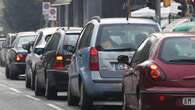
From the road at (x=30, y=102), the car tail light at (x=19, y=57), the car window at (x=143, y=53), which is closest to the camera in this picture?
the car window at (x=143, y=53)

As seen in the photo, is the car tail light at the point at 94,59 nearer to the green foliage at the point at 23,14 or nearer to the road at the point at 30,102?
the road at the point at 30,102

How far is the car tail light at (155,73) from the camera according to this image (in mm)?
11148

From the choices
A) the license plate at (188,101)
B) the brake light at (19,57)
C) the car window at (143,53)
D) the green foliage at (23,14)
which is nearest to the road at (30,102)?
the car window at (143,53)

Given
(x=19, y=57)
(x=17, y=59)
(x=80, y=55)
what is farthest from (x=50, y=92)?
(x=17, y=59)

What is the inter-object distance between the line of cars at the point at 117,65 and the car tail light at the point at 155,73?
0.04 ft

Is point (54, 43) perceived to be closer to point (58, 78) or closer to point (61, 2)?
point (58, 78)

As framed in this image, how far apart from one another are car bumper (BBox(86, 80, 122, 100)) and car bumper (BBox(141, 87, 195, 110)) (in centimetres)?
355

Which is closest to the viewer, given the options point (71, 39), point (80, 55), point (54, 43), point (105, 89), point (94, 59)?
point (105, 89)

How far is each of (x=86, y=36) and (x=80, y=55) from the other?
0.41 meters

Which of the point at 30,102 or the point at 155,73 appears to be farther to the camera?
the point at 30,102

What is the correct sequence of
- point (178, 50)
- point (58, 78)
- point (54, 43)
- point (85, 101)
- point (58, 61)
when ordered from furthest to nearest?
1. point (54, 43)
2. point (58, 78)
3. point (58, 61)
4. point (85, 101)
5. point (178, 50)

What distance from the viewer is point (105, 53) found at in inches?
580

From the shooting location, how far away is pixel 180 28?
1046 inches

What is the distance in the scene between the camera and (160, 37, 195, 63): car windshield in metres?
11.4
